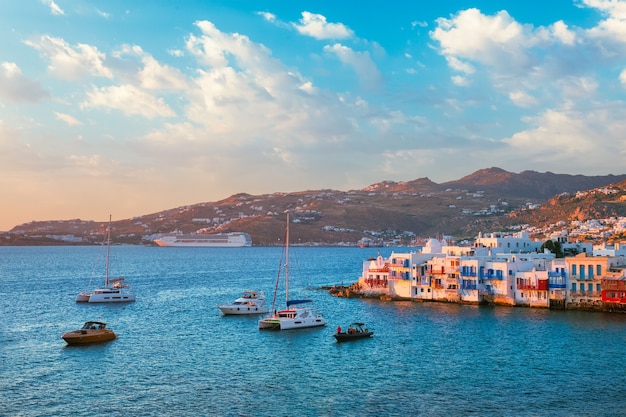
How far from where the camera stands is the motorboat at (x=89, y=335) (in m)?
55.7

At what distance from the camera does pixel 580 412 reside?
35.3m

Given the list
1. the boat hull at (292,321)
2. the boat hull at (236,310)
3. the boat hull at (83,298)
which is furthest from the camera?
the boat hull at (83,298)

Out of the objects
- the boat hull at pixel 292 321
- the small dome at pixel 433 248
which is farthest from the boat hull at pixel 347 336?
the small dome at pixel 433 248

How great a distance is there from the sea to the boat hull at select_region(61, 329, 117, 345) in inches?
39.8

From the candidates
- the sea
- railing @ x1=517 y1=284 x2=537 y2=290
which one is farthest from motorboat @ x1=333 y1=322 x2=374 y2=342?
railing @ x1=517 y1=284 x2=537 y2=290

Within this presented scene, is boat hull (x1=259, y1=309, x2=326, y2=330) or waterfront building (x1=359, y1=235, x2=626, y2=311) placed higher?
waterfront building (x1=359, y1=235, x2=626, y2=311)

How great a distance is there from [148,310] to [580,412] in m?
58.9

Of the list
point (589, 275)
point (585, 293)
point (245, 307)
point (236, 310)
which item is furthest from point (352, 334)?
point (589, 275)

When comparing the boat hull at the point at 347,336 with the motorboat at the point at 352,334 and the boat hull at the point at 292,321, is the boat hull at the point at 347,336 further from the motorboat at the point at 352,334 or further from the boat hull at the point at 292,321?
the boat hull at the point at 292,321

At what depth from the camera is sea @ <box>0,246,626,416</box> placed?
3688 centimetres

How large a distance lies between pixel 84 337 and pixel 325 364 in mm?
22493

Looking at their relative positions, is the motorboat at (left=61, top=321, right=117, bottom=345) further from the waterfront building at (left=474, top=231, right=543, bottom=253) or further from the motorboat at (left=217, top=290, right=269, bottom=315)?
the waterfront building at (left=474, top=231, right=543, bottom=253)

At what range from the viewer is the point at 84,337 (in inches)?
2201

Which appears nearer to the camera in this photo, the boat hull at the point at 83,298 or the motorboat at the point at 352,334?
the motorboat at the point at 352,334
